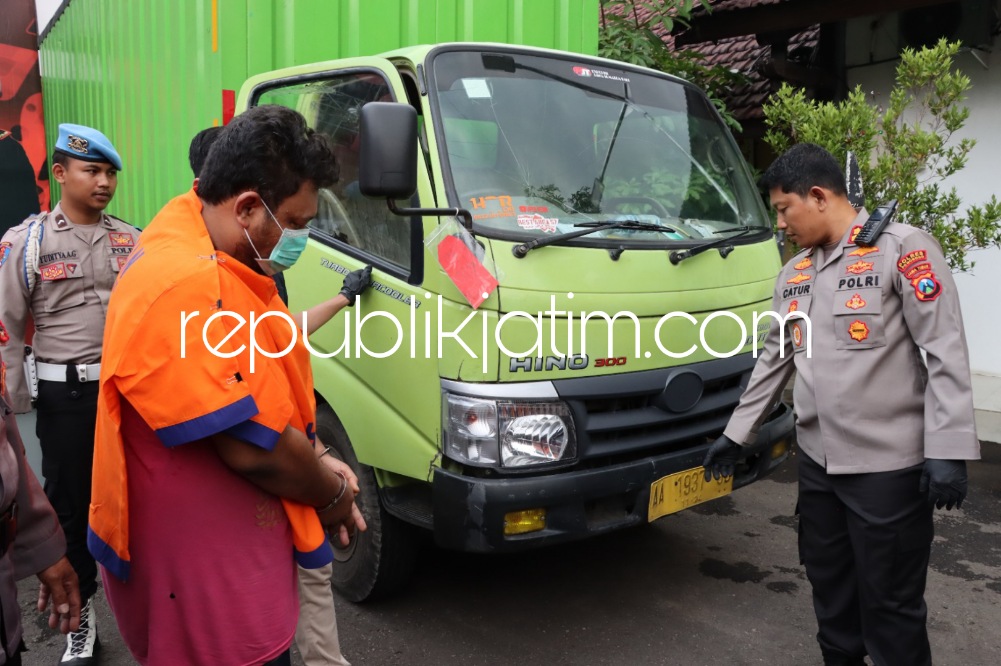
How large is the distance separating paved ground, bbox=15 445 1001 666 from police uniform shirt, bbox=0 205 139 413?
120 cm

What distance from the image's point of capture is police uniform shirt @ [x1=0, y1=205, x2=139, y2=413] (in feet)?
10.2

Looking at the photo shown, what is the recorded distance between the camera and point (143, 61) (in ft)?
14.4

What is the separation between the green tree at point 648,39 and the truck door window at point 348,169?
10.8ft

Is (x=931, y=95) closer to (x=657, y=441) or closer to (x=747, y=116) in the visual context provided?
(x=657, y=441)

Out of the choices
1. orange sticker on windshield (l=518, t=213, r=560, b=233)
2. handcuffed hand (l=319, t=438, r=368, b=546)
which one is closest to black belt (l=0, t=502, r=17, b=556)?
handcuffed hand (l=319, t=438, r=368, b=546)

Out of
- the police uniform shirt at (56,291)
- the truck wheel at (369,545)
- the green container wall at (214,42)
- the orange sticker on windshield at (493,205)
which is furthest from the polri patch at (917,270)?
the police uniform shirt at (56,291)

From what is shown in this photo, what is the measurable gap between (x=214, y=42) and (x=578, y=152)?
65.2 inches

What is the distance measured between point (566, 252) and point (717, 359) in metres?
0.82

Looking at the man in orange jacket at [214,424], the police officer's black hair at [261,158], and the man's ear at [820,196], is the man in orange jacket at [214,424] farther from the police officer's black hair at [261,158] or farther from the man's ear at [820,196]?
the man's ear at [820,196]

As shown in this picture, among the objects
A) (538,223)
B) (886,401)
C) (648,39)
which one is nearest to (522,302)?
(538,223)

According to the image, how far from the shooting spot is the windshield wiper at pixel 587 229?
2.84 m

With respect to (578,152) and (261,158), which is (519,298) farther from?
(261,158)

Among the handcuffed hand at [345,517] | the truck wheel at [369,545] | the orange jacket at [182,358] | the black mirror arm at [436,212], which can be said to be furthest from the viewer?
the truck wheel at [369,545]

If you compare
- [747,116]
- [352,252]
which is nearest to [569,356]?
[352,252]
